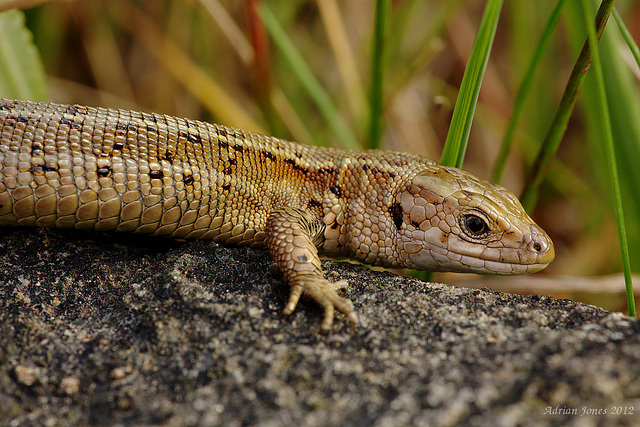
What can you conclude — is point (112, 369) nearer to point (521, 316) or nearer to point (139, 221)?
point (139, 221)

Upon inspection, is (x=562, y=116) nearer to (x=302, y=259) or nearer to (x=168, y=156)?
(x=302, y=259)

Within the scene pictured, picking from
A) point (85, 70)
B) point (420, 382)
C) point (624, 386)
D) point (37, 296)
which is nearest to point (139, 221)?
point (37, 296)

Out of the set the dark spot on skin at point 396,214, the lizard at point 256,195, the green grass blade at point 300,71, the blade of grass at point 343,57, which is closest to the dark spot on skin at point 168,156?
the lizard at point 256,195

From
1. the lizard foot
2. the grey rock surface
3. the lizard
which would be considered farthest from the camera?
the lizard

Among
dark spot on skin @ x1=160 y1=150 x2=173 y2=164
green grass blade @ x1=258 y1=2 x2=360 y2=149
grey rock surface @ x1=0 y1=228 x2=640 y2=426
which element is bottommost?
grey rock surface @ x1=0 y1=228 x2=640 y2=426

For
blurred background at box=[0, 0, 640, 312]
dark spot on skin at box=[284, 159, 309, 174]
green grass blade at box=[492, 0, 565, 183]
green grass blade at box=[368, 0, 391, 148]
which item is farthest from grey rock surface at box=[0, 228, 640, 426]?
blurred background at box=[0, 0, 640, 312]

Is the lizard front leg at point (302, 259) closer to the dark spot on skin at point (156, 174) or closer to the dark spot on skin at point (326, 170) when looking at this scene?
the dark spot on skin at point (326, 170)

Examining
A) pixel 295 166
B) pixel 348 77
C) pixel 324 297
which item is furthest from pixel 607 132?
pixel 348 77

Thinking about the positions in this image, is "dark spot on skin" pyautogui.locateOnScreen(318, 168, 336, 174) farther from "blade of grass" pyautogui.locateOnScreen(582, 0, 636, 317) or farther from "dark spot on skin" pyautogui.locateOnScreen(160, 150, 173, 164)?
"blade of grass" pyautogui.locateOnScreen(582, 0, 636, 317)
